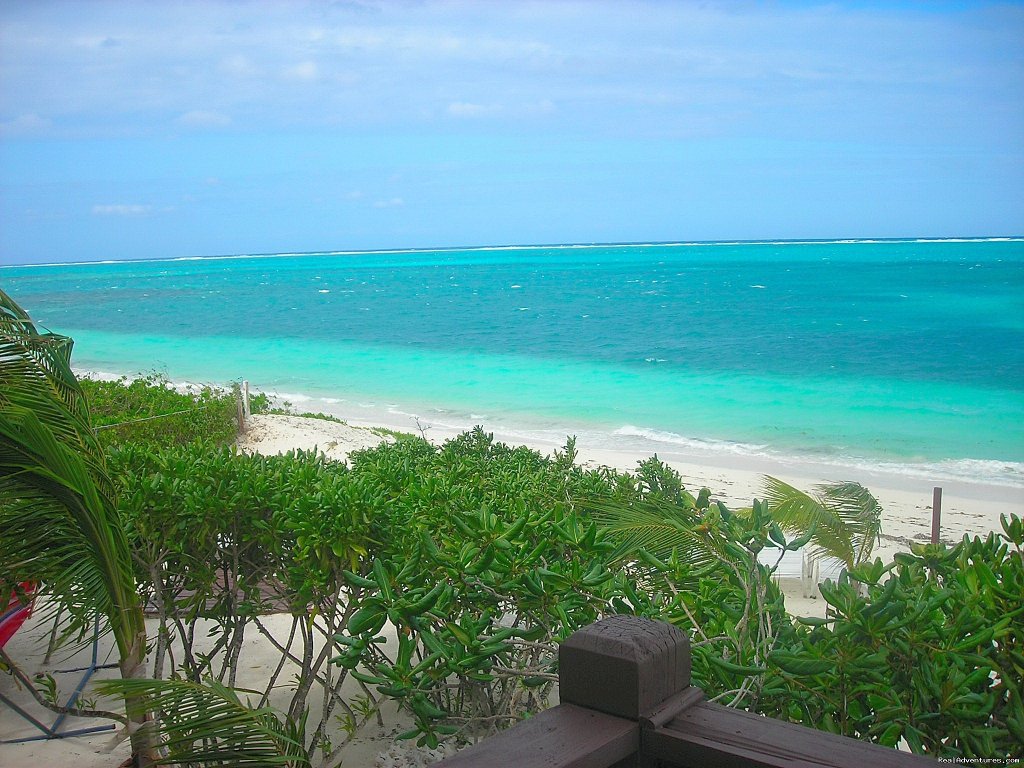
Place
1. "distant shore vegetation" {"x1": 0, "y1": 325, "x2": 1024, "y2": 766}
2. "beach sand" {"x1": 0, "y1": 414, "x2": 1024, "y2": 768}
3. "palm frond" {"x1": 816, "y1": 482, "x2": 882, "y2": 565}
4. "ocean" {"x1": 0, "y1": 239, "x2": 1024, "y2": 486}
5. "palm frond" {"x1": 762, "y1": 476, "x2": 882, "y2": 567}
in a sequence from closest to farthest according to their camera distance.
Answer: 1. "distant shore vegetation" {"x1": 0, "y1": 325, "x2": 1024, "y2": 766}
2. "beach sand" {"x1": 0, "y1": 414, "x2": 1024, "y2": 768}
3. "palm frond" {"x1": 762, "y1": 476, "x2": 882, "y2": 567}
4. "palm frond" {"x1": 816, "y1": 482, "x2": 882, "y2": 565}
5. "ocean" {"x1": 0, "y1": 239, "x2": 1024, "y2": 486}

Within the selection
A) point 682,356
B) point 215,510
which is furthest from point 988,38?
point 215,510

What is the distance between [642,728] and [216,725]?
110 cm

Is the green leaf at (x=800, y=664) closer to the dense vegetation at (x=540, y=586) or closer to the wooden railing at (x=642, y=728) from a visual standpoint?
the dense vegetation at (x=540, y=586)

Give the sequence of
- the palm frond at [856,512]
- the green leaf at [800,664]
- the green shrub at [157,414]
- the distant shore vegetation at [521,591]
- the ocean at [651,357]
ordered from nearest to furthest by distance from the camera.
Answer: the green leaf at [800,664], the distant shore vegetation at [521,591], the palm frond at [856,512], the green shrub at [157,414], the ocean at [651,357]

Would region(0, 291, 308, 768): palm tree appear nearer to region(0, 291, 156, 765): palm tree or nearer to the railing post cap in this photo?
region(0, 291, 156, 765): palm tree

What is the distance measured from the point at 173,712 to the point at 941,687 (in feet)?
5.71

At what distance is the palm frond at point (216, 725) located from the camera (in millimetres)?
1899

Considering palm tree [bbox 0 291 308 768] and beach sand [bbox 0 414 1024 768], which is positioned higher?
palm tree [bbox 0 291 308 768]

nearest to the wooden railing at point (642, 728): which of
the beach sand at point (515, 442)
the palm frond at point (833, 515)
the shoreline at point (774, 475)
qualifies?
the beach sand at point (515, 442)

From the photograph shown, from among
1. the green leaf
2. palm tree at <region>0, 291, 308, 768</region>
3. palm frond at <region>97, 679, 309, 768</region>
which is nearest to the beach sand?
palm tree at <region>0, 291, 308, 768</region>

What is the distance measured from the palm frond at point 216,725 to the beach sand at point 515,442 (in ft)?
7.14

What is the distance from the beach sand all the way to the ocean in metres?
1.27

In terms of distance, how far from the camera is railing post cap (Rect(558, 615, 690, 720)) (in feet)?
4.09

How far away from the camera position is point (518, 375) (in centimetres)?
2794
